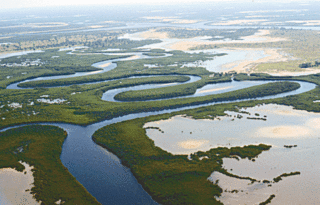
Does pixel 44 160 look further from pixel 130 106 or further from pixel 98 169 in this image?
pixel 130 106

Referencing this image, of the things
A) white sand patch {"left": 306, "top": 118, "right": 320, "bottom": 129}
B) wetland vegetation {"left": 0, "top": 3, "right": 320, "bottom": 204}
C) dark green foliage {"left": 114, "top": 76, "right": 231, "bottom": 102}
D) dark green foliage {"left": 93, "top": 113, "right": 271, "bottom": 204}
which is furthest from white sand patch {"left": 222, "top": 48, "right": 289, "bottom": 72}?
dark green foliage {"left": 93, "top": 113, "right": 271, "bottom": 204}

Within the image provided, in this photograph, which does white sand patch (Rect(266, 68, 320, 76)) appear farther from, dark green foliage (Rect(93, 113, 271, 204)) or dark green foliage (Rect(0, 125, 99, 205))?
dark green foliage (Rect(0, 125, 99, 205))

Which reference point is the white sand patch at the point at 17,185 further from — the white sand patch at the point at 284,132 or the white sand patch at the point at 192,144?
the white sand patch at the point at 284,132

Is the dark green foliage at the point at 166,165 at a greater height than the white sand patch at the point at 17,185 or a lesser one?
greater

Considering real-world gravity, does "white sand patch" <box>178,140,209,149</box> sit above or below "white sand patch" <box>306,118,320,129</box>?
below

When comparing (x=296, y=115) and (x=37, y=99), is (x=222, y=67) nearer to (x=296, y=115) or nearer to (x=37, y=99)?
(x=296, y=115)

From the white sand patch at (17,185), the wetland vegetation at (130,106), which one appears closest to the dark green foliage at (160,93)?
the wetland vegetation at (130,106)

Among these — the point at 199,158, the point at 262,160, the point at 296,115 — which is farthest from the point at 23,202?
the point at 296,115
